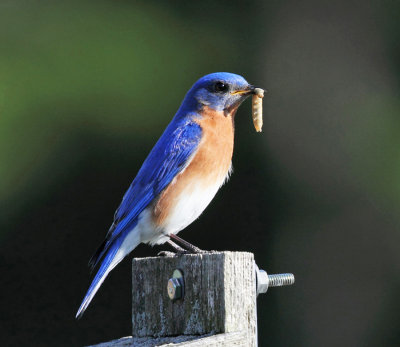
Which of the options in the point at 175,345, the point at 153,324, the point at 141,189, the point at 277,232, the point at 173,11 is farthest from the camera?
the point at 173,11

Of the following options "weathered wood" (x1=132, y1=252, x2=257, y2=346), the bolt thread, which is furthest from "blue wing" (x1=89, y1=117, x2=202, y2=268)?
the bolt thread

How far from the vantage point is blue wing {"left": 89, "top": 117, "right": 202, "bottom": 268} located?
4.10 m

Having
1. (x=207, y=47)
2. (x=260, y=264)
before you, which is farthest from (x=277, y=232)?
(x=207, y=47)

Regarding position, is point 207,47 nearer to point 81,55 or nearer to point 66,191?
point 81,55

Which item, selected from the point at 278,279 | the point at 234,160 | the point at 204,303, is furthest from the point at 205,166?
the point at 234,160

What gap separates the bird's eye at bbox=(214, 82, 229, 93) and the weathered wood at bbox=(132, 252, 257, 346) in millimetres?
1493

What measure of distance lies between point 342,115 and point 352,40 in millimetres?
787

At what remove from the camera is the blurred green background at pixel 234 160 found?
6.89m

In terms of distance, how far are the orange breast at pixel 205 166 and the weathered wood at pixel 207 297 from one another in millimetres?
1038

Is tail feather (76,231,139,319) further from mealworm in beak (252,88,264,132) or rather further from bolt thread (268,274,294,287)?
bolt thread (268,274,294,287)

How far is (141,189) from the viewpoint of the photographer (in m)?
4.16

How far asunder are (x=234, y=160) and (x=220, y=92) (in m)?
2.94

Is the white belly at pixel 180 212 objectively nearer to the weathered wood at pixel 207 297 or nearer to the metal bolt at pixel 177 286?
the weathered wood at pixel 207 297

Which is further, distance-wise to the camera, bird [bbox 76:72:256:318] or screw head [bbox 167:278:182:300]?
bird [bbox 76:72:256:318]
